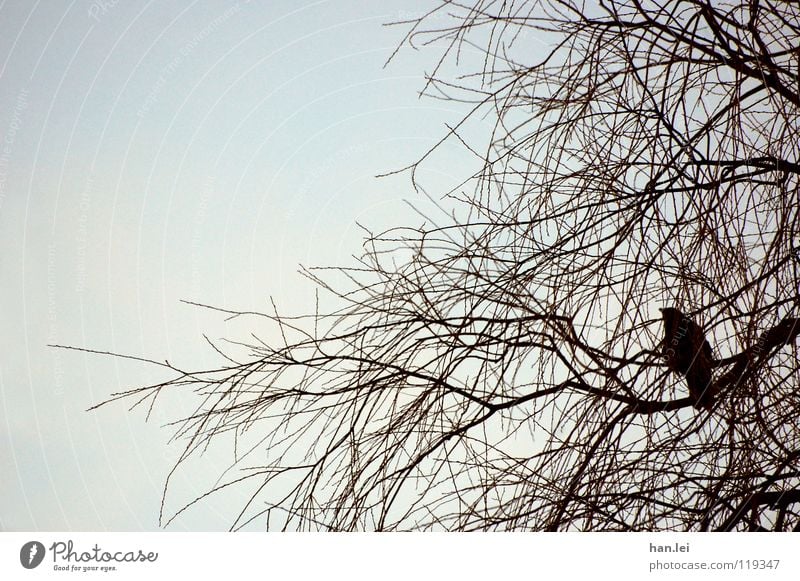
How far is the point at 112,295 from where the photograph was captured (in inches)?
60.3

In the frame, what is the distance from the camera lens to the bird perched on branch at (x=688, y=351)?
3.65ft

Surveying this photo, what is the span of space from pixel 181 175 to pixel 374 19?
47 cm

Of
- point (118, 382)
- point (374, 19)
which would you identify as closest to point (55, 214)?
point (118, 382)

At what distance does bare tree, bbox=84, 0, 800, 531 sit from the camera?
1.08 meters

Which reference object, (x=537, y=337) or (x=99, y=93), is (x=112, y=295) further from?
(x=537, y=337)
